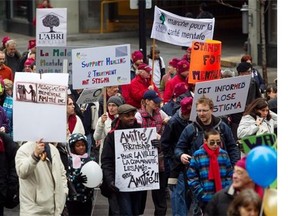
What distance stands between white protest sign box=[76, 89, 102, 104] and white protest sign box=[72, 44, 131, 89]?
0.30 ft

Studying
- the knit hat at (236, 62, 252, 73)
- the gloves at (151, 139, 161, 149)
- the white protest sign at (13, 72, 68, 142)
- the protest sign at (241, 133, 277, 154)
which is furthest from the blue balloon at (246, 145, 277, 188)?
the knit hat at (236, 62, 252, 73)

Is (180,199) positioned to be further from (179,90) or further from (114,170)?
(179,90)

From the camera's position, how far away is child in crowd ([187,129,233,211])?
11594mm

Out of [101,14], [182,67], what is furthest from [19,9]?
[182,67]

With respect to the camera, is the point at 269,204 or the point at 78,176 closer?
the point at 269,204

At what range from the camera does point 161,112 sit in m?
13.9

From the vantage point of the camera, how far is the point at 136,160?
13133mm

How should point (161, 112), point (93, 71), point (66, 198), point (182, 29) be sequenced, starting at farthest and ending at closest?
point (182, 29)
point (93, 71)
point (161, 112)
point (66, 198)

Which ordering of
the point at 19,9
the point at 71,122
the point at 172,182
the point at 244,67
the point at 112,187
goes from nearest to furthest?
the point at 112,187 < the point at 172,182 < the point at 71,122 < the point at 244,67 < the point at 19,9

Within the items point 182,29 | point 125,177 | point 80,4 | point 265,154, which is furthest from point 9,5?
point 265,154

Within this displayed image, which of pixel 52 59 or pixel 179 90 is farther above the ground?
pixel 179 90

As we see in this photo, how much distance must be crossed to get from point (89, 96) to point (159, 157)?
2344 millimetres
